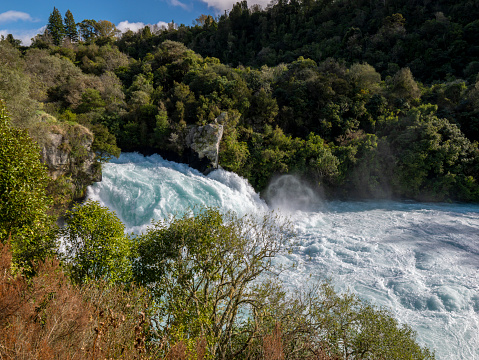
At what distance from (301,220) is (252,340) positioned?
49.8 ft

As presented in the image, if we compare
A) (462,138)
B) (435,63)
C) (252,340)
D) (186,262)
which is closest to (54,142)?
(186,262)

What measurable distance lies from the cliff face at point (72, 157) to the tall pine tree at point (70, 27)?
53.3 m

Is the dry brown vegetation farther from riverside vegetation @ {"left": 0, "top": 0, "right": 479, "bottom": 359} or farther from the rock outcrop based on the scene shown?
the rock outcrop

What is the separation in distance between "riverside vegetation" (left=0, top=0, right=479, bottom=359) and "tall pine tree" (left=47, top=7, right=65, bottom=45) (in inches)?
17.9

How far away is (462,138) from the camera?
24969 millimetres

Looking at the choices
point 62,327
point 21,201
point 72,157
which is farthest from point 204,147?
point 62,327

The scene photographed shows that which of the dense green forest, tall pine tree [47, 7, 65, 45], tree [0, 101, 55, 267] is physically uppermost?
tall pine tree [47, 7, 65, 45]

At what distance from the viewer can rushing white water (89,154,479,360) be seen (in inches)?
473

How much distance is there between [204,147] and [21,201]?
16.4m

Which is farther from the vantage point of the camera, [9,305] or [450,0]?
[450,0]

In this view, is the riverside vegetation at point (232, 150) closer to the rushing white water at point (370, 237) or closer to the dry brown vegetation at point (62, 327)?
the dry brown vegetation at point (62, 327)

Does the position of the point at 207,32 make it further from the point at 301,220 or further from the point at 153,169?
the point at 301,220

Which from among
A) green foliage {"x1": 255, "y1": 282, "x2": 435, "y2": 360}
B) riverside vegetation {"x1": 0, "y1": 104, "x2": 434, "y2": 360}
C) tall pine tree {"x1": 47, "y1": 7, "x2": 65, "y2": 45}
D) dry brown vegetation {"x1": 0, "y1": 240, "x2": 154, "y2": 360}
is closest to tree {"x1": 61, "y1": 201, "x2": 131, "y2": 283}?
riverside vegetation {"x1": 0, "y1": 104, "x2": 434, "y2": 360}

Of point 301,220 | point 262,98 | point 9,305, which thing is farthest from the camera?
point 262,98
